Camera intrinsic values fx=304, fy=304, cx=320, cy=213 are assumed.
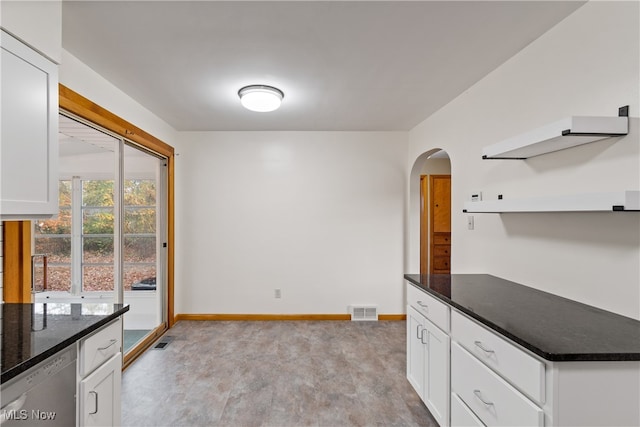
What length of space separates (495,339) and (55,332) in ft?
6.07

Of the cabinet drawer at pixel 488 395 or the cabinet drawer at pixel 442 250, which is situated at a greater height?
the cabinet drawer at pixel 442 250

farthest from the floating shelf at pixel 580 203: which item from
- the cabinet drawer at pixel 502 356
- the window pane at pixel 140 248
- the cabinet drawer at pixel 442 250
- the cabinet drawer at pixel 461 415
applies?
the cabinet drawer at pixel 442 250

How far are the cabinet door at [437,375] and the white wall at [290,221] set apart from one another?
2.05 metres

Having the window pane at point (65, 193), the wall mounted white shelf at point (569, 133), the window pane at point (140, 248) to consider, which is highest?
the wall mounted white shelf at point (569, 133)

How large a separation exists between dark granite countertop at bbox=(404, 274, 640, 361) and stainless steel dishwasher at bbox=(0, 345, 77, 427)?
177 cm

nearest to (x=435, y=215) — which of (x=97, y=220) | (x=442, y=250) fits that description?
(x=442, y=250)

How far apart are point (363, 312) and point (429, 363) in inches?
80.1

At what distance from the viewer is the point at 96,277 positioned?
2971 mm

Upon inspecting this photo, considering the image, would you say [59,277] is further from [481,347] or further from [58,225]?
[481,347]

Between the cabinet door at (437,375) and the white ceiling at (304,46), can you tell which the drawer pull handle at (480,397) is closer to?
the cabinet door at (437,375)

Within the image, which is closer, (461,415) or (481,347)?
(481,347)

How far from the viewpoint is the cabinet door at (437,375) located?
5.70 feet

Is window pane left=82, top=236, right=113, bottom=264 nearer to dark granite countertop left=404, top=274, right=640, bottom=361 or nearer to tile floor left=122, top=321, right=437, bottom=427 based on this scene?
tile floor left=122, top=321, right=437, bottom=427

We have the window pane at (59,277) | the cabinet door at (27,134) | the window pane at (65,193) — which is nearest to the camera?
the cabinet door at (27,134)
